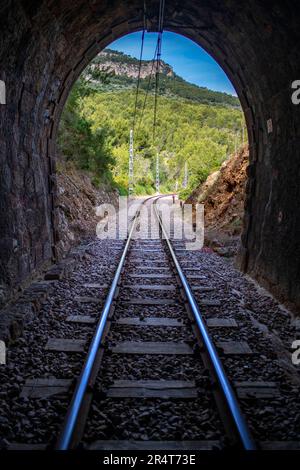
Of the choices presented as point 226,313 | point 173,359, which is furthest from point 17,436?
point 226,313

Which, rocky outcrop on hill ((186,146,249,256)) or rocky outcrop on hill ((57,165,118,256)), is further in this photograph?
rocky outcrop on hill ((186,146,249,256))

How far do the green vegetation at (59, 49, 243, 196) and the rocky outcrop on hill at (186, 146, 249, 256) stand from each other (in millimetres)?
4886

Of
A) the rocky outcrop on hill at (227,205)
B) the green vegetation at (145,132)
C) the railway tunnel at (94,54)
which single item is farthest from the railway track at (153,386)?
the green vegetation at (145,132)

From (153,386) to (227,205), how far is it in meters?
11.2

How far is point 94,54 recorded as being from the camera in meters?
8.64

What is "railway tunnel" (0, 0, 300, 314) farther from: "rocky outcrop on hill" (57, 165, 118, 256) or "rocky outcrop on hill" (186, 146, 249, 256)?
"rocky outcrop on hill" (186, 146, 249, 256)

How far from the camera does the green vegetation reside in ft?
54.8

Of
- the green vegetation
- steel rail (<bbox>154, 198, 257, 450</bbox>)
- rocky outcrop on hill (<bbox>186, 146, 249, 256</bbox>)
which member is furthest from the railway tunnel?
the green vegetation

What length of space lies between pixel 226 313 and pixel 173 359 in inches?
63.4

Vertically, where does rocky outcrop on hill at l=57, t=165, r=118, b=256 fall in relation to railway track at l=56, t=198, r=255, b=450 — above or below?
above

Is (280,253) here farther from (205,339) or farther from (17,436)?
(17,436)

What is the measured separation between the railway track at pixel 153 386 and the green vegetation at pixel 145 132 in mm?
11845

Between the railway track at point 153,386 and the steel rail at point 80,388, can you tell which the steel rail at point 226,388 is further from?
the steel rail at point 80,388

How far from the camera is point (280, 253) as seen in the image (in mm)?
6145
